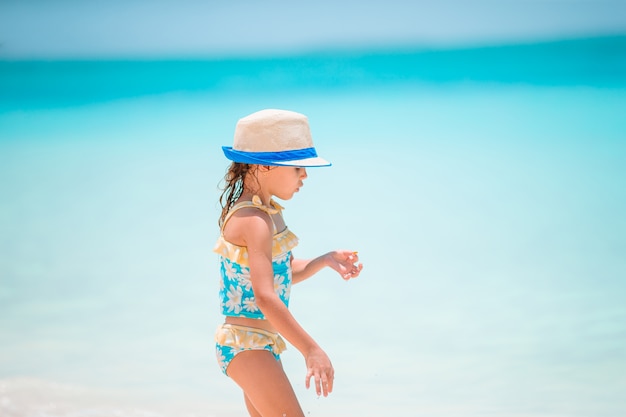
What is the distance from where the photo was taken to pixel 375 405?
145 inches

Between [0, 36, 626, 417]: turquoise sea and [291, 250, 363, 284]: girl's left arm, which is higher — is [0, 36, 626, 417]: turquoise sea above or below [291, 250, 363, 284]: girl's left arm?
above

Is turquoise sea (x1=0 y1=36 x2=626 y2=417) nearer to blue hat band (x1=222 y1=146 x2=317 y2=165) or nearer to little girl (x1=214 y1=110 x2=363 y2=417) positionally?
little girl (x1=214 y1=110 x2=363 y2=417)

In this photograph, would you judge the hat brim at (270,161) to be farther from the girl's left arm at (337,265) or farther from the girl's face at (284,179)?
the girl's left arm at (337,265)

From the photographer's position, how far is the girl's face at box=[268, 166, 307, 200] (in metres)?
2.24

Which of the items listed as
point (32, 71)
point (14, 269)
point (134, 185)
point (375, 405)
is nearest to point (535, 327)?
point (375, 405)

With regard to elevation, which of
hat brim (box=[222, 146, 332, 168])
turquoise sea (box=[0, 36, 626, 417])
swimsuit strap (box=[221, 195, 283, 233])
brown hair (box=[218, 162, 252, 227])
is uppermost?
turquoise sea (box=[0, 36, 626, 417])

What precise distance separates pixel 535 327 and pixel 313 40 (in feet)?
27.4

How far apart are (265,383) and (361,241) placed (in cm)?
369

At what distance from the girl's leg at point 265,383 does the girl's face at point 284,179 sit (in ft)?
1.31

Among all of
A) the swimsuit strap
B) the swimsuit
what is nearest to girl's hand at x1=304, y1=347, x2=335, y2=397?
the swimsuit

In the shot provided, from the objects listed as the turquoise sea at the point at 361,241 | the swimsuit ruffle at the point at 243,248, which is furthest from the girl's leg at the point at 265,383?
the turquoise sea at the point at 361,241

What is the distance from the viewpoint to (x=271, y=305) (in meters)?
2.03

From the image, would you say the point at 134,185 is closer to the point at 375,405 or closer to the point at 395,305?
the point at 395,305

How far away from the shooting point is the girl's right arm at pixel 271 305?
197 cm
